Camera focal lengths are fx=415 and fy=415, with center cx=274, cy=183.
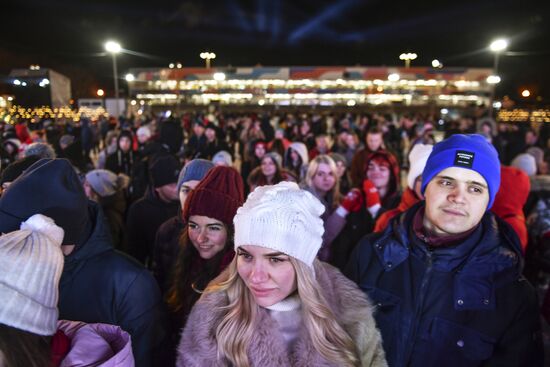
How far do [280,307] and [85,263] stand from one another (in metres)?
0.85

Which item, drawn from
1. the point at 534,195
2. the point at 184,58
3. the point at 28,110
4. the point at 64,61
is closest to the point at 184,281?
the point at 534,195

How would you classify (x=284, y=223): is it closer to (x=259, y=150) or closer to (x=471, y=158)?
(x=471, y=158)

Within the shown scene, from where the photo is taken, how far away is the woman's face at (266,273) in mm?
1599

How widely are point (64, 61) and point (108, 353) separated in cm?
4080

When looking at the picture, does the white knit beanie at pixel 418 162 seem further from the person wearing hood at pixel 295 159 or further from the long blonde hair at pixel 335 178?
the person wearing hood at pixel 295 159

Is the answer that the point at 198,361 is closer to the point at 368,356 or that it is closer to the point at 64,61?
the point at 368,356

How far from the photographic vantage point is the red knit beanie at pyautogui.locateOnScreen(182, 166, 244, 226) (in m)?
2.39

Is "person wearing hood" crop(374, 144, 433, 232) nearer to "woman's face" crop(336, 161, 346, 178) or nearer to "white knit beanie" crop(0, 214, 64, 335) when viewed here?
"woman's face" crop(336, 161, 346, 178)

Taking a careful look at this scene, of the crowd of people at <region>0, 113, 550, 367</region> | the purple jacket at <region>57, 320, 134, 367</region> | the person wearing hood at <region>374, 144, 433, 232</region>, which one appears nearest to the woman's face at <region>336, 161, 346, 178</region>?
the person wearing hood at <region>374, 144, 433, 232</region>

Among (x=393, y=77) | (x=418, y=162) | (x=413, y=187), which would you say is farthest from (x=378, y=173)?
(x=393, y=77)

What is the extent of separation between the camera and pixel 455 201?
5.83ft

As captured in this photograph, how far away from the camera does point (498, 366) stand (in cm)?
171

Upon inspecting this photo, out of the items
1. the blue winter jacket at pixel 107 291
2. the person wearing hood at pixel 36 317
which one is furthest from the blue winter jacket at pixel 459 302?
the person wearing hood at pixel 36 317

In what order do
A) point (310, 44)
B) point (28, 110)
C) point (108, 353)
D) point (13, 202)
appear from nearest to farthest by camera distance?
point (108, 353) < point (13, 202) < point (28, 110) < point (310, 44)
